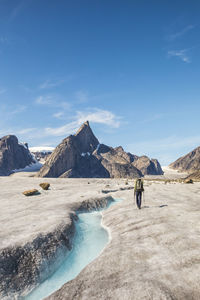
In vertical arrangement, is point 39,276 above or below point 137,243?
below

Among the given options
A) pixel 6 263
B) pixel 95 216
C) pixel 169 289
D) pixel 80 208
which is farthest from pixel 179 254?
pixel 80 208

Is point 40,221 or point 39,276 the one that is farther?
point 40,221

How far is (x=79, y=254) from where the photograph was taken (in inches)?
499

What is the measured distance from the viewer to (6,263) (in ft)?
32.5

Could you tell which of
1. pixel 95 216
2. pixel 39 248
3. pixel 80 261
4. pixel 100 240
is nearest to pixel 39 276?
pixel 39 248

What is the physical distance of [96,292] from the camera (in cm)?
732

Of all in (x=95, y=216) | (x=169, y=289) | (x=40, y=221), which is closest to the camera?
(x=169, y=289)

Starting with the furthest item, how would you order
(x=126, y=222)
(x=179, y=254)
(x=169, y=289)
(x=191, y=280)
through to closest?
(x=126, y=222)
(x=179, y=254)
(x=191, y=280)
(x=169, y=289)

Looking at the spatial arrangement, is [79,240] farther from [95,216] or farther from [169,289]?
[169,289]

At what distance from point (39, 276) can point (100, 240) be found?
5198 millimetres

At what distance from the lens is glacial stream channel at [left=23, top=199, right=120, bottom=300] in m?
9.38

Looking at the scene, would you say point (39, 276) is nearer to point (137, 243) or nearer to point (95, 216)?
point (137, 243)

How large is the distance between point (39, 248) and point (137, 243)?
5474 millimetres

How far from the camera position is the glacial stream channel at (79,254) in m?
9.38
